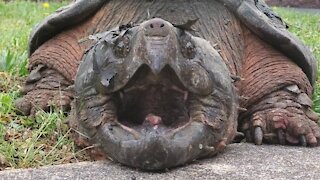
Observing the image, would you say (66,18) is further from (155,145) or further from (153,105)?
(155,145)

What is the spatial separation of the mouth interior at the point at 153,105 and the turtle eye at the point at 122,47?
0.33 ft

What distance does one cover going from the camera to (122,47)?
2.16m

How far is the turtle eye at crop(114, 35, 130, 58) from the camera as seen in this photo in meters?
2.15

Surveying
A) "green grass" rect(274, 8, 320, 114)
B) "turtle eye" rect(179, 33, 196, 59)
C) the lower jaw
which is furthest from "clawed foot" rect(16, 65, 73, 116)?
"green grass" rect(274, 8, 320, 114)

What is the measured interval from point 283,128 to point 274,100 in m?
0.17

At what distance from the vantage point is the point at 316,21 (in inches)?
332

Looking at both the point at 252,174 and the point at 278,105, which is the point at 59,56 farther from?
the point at 252,174

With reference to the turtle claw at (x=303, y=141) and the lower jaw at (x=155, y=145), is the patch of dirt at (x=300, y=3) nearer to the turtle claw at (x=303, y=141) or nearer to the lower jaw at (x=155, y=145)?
the turtle claw at (x=303, y=141)

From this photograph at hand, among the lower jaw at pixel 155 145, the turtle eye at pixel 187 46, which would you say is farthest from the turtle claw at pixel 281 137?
the turtle eye at pixel 187 46

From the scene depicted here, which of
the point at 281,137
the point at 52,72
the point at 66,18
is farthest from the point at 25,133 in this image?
the point at 281,137

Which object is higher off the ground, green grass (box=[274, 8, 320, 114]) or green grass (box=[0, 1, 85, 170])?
green grass (box=[274, 8, 320, 114])

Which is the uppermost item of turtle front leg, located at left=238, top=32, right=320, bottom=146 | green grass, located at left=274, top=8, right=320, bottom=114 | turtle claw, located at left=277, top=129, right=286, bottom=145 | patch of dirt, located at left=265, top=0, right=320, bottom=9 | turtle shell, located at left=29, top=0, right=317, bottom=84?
patch of dirt, located at left=265, top=0, right=320, bottom=9

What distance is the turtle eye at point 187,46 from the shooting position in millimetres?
2176

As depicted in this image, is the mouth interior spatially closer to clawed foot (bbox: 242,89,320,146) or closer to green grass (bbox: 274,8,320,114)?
clawed foot (bbox: 242,89,320,146)
